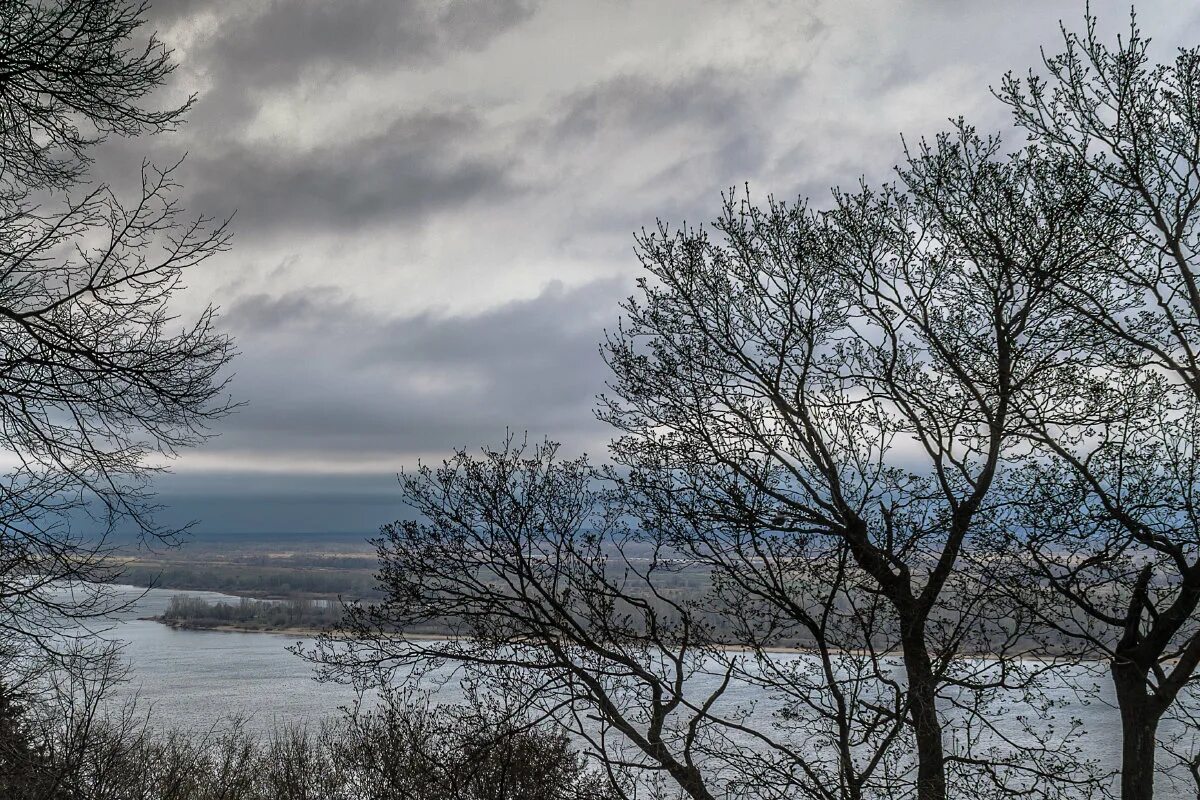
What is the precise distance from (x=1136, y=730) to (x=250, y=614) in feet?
217

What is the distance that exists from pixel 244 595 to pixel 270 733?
55522 mm

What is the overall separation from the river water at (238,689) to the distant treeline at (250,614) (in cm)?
159

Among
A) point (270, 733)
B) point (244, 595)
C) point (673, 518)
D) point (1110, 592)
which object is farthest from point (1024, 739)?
point (244, 595)

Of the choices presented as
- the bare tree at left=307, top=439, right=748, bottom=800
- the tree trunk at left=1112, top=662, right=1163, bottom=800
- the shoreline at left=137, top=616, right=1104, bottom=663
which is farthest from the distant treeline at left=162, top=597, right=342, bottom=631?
the tree trunk at left=1112, top=662, right=1163, bottom=800

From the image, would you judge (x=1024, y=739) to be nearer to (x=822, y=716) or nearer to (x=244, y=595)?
(x=822, y=716)

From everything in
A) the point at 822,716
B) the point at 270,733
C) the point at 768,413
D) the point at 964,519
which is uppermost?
the point at 768,413

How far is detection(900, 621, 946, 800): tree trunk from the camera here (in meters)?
6.38

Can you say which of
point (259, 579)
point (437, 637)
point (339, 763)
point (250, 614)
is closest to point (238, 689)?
point (339, 763)

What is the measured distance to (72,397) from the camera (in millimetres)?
5719

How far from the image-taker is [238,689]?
126 feet

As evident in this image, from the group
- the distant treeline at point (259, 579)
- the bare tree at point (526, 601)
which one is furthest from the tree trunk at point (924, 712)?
the distant treeline at point (259, 579)

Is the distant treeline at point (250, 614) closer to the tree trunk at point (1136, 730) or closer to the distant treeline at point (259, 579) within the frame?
the distant treeline at point (259, 579)

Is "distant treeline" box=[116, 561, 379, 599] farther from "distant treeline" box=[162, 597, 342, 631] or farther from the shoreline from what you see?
the shoreline

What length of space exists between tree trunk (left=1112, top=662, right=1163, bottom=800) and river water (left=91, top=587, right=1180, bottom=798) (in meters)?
12.6
